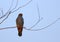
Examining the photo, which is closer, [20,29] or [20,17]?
[20,29]

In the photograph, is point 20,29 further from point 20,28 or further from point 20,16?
point 20,16

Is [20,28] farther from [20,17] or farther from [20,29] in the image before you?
[20,17]

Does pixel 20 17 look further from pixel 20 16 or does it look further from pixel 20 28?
pixel 20 28

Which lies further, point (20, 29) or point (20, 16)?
point (20, 16)

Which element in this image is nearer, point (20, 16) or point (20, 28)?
point (20, 28)

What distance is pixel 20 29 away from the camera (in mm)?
917

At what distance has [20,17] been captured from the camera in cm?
138

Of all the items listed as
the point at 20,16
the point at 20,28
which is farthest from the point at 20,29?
the point at 20,16

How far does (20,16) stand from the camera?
1.36 meters

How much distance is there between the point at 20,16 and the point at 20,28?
46cm

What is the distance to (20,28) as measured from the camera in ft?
3.00

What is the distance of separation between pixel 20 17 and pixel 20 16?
0.02 metres

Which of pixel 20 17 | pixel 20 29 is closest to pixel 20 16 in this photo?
pixel 20 17
